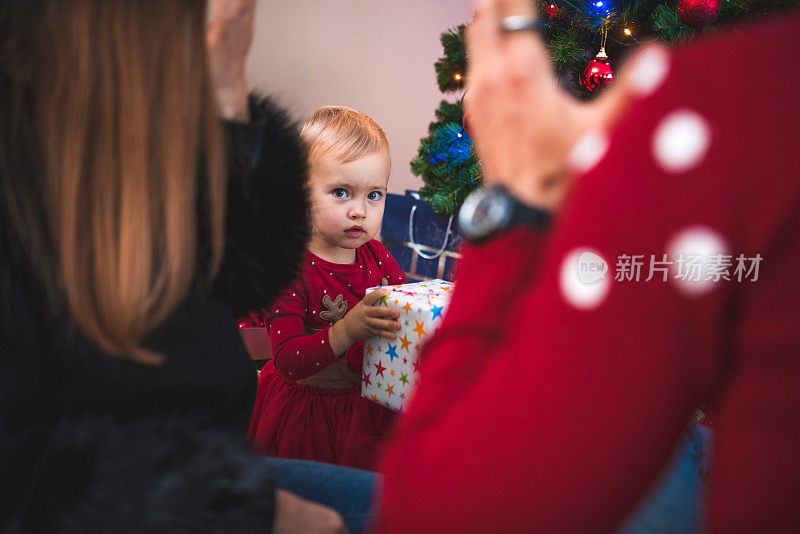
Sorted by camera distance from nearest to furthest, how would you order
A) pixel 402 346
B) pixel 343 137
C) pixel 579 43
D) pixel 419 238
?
pixel 402 346 → pixel 343 137 → pixel 579 43 → pixel 419 238

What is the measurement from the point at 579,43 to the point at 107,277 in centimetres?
137

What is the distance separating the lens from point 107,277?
17.6 inches

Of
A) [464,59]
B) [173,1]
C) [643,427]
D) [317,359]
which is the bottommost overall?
[317,359]

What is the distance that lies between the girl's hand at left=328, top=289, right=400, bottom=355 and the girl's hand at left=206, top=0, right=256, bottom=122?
381 mm

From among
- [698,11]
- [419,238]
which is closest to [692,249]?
[698,11]

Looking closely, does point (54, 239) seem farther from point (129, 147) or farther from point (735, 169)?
point (735, 169)

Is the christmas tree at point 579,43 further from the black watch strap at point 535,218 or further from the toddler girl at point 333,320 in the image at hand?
the black watch strap at point 535,218

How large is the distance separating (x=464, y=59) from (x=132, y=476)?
148 cm

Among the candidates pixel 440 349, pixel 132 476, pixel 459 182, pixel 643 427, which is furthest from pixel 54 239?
pixel 459 182

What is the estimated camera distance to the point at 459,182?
5.37 ft

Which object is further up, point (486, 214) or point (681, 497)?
point (486, 214)

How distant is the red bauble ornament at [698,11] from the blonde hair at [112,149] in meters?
1.03

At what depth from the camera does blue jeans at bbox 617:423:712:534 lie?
50cm

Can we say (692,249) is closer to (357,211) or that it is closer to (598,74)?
(357,211)
